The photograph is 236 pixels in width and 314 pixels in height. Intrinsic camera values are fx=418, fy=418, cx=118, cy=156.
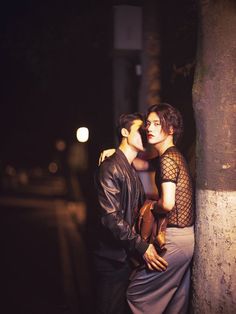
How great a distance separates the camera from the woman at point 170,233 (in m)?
4.01

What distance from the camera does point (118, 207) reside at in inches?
166

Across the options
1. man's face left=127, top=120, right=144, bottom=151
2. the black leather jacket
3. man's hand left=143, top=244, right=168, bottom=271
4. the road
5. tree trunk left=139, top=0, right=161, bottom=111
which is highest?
tree trunk left=139, top=0, right=161, bottom=111

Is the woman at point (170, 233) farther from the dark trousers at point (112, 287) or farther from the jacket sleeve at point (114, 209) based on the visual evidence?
the jacket sleeve at point (114, 209)

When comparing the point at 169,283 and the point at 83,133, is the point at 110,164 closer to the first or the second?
the point at 169,283

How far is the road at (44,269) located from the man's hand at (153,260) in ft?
9.06

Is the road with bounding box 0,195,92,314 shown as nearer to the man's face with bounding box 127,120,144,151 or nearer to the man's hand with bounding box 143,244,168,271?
the man's hand with bounding box 143,244,168,271

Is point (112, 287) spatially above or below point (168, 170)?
below

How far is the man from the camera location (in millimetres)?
4129

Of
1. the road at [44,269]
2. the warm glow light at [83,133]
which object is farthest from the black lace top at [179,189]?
the warm glow light at [83,133]

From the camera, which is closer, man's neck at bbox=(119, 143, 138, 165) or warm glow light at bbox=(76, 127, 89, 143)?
man's neck at bbox=(119, 143, 138, 165)

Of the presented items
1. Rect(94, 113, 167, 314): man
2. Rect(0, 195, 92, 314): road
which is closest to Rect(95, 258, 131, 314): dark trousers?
Rect(94, 113, 167, 314): man

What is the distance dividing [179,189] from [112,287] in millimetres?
1292

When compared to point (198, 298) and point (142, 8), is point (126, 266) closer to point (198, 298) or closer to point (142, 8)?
point (198, 298)

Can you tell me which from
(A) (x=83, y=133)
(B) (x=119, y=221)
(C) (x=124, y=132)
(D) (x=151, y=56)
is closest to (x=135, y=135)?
(C) (x=124, y=132)
